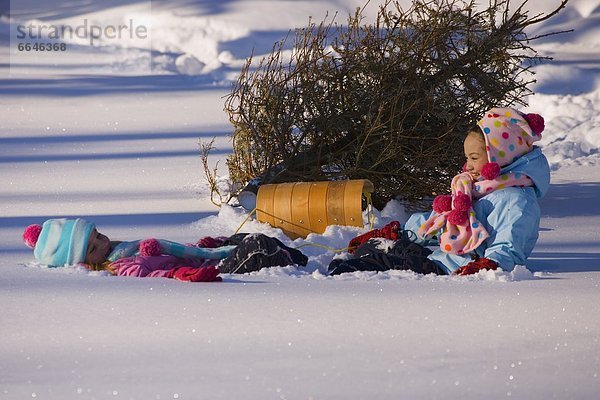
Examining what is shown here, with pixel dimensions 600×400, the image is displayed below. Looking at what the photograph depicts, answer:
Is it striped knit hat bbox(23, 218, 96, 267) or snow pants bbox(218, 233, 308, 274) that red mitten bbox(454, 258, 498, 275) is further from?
striped knit hat bbox(23, 218, 96, 267)

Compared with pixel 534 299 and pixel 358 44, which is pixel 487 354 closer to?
pixel 534 299

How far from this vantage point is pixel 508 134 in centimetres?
579

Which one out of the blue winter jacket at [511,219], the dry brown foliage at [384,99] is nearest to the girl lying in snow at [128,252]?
A: the blue winter jacket at [511,219]

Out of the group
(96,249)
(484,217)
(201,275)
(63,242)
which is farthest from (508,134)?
(63,242)

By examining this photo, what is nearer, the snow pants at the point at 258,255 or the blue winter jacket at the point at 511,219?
the blue winter jacket at the point at 511,219

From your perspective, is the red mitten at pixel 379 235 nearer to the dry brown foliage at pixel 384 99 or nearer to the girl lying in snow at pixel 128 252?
the girl lying in snow at pixel 128 252

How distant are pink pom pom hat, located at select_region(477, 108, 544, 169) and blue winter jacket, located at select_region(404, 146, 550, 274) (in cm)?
5

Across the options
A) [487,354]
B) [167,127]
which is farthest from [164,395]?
[167,127]

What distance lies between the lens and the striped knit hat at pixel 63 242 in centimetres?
562

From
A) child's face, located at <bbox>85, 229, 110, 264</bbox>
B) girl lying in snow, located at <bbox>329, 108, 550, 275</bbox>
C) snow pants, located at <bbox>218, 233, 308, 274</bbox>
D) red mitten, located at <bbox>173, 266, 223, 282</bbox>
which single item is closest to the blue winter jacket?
girl lying in snow, located at <bbox>329, 108, 550, 275</bbox>

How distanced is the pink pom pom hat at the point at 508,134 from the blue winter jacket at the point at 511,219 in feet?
0.15

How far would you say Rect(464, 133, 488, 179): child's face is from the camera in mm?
5848

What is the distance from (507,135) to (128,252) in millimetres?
1810

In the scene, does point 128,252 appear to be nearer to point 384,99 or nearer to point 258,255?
point 258,255
